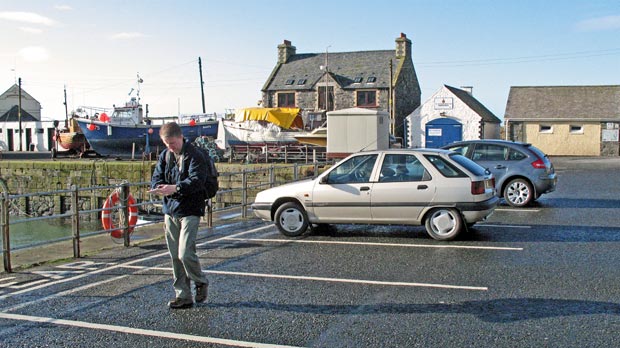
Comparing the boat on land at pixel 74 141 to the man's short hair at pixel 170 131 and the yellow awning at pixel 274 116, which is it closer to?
the yellow awning at pixel 274 116

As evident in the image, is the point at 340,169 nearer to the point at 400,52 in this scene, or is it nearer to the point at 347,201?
the point at 347,201

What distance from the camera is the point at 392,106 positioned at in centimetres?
4456

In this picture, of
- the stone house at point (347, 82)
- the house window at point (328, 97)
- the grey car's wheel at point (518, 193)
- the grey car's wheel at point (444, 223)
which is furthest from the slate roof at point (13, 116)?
the grey car's wheel at point (444, 223)

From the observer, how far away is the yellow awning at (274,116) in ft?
125

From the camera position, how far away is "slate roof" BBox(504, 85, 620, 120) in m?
43.0

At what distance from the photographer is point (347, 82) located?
160 ft

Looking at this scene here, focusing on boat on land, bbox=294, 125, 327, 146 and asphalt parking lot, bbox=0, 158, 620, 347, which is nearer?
asphalt parking lot, bbox=0, 158, 620, 347

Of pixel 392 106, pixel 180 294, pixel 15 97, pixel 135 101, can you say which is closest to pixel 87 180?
pixel 135 101

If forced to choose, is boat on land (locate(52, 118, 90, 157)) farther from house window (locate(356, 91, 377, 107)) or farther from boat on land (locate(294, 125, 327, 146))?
house window (locate(356, 91, 377, 107))

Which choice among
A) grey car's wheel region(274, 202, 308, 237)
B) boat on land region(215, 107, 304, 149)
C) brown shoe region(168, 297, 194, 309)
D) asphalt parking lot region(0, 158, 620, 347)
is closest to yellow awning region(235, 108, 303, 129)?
boat on land region(215, 107, 304, 149)

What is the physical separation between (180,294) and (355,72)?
44557mm

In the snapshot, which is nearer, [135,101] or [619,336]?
[619,336]

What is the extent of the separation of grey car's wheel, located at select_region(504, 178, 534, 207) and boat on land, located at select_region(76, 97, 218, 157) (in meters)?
26.4

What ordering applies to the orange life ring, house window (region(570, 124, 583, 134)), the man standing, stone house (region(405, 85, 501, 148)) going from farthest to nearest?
stone house (region(405, 85, 501, 148)) < house window (region(570, 124, 583, 134)) < the orange life ring < the man standing
